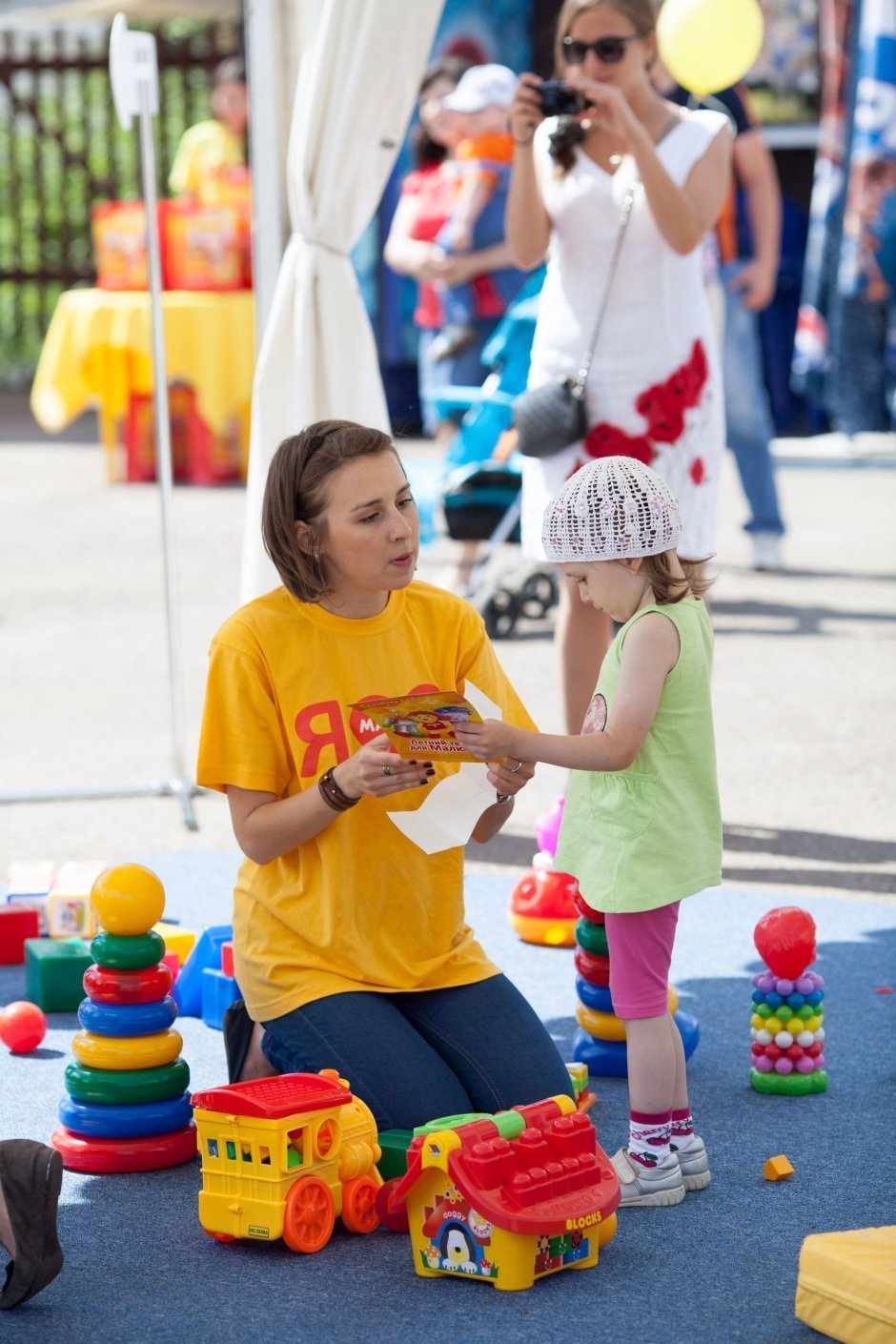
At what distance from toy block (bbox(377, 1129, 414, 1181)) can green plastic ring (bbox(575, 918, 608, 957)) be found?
2.15ft

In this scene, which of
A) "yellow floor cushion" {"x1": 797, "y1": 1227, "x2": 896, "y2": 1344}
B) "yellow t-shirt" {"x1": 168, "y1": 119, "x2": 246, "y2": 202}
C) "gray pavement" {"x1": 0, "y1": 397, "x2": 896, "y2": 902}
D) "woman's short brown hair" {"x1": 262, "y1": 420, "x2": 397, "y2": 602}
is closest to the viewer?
"yellow floor cushion" {"x1": 797, "y1": 1227, "x2": 896, "y2": 1344}

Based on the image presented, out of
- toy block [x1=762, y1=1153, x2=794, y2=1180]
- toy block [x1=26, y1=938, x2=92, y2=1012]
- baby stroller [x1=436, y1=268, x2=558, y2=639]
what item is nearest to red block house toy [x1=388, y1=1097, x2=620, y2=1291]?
toy block [x1=762, y1=1153, x2=794, y2=1180]

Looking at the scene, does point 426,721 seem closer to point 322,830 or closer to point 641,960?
point 322,830

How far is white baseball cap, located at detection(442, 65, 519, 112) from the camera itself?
7.97m

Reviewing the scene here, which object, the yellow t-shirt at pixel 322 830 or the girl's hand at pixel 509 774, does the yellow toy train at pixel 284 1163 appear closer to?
the yellow t-shirt at pixel 322 830

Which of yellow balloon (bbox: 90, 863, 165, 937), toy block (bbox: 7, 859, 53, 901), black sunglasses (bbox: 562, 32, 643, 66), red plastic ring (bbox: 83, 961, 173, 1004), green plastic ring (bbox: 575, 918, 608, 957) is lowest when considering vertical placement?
toy block (bbox: 7, 859, 53, 901)

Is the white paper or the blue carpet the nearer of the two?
the blue carpet

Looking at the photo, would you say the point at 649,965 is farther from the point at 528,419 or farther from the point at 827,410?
the point at 827,410

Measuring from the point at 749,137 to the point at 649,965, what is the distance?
5969 millimetres

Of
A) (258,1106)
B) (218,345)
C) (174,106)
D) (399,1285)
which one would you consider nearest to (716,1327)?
(399,1285)

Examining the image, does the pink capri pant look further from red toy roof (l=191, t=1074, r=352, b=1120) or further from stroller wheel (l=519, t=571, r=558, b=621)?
stroller wheel (l=519, t=571, r=558, b=621)

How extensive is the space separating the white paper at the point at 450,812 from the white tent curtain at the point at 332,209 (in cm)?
160

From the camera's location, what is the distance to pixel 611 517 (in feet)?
9.75

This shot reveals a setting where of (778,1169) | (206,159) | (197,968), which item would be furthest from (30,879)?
(206,159)
